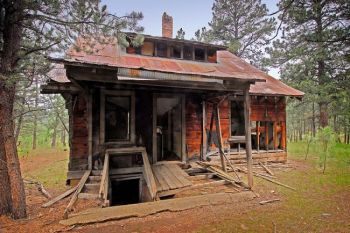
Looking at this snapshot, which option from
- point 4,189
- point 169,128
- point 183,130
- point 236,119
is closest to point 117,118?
point 183,130

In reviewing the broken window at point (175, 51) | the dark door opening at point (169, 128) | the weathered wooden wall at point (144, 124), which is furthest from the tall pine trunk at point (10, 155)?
the broken window at point (175, 51)

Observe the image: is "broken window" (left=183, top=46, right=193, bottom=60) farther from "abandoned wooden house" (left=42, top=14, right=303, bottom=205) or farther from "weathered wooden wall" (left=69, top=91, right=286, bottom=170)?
"weathered wooden wall" (left=69, top=91, right=286, bottom=170)

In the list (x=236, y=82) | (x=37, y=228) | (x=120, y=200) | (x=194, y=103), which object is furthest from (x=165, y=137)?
(x=37, y=228)

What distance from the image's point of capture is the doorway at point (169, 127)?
8.68 metres

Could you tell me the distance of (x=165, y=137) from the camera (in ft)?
35.1

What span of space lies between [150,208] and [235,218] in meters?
Result: 1.94

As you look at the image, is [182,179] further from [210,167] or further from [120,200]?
[120,200]

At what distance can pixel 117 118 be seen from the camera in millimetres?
8180

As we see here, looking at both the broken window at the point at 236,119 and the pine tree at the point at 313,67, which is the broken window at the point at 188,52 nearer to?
the broken window at the point at 236,119

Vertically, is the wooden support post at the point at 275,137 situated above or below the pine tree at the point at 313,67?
below

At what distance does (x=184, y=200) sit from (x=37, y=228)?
319 cm

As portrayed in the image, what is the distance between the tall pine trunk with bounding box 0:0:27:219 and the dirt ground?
396mm

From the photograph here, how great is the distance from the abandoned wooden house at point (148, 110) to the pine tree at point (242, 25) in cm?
1034

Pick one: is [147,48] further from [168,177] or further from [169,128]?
[168,177]
